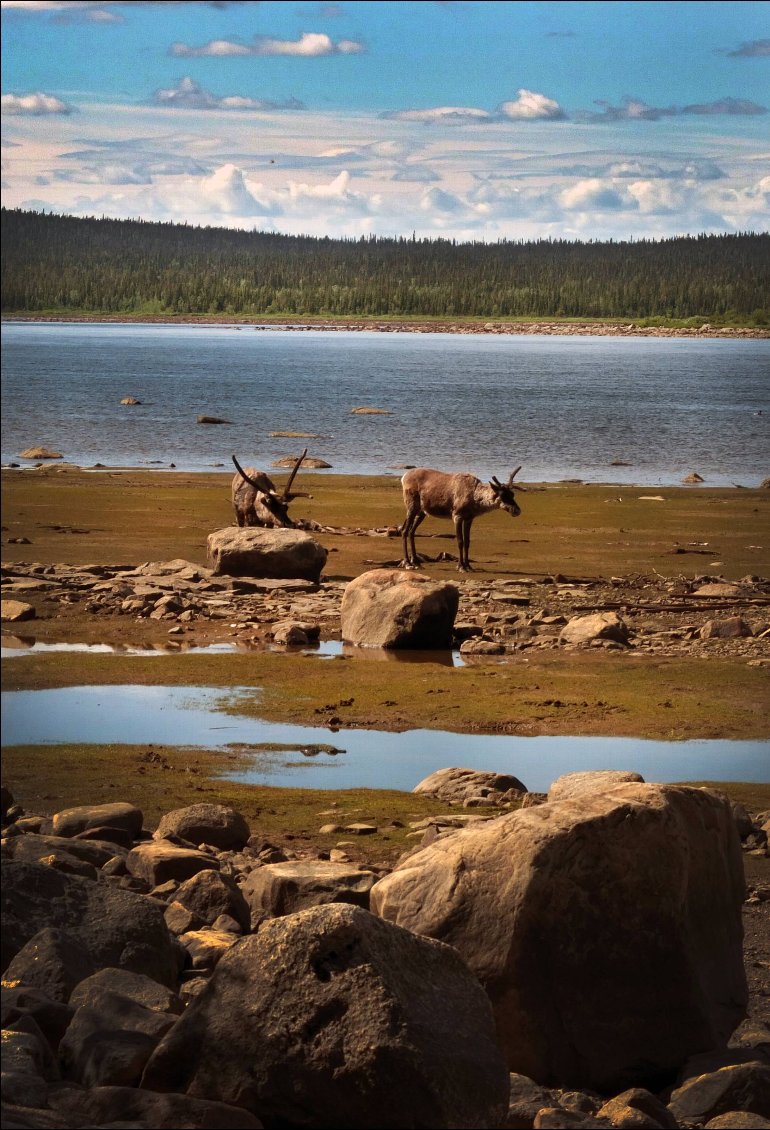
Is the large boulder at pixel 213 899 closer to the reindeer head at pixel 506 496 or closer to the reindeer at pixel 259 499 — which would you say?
the reindeer head at pixel 506 496

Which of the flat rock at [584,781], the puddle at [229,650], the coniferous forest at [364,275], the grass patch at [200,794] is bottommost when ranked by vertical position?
the grass patch at [200,794]

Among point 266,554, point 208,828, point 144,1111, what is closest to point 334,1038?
point 144,1111

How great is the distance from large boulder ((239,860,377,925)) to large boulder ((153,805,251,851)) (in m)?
1.15

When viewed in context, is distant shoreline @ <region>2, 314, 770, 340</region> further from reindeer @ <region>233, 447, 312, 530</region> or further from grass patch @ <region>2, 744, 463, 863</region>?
grass patch @ <region>2, 744, 463, 863</region>

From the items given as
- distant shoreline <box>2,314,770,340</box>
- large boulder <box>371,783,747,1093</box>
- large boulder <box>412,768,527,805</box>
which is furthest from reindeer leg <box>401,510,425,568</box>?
large boulder <box>371,783,747,1093</box>

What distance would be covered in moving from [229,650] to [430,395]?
2.57 metres

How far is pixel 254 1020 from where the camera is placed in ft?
14.7

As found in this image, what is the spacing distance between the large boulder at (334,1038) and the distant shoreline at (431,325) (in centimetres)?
671

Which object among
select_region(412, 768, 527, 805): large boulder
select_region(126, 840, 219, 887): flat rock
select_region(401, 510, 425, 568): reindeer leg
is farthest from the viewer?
select_region(401, 510, 425, 568): reindeer leg

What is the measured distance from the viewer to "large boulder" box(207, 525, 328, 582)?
13.6 meters

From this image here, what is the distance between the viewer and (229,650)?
11.6 metres

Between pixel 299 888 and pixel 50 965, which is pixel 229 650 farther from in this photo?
pixel 50 965

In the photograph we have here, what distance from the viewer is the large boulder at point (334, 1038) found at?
4.36 metres

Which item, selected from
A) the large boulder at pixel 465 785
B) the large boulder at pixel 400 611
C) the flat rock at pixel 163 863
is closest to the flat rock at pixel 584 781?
the large boulder at pixel 465 785
